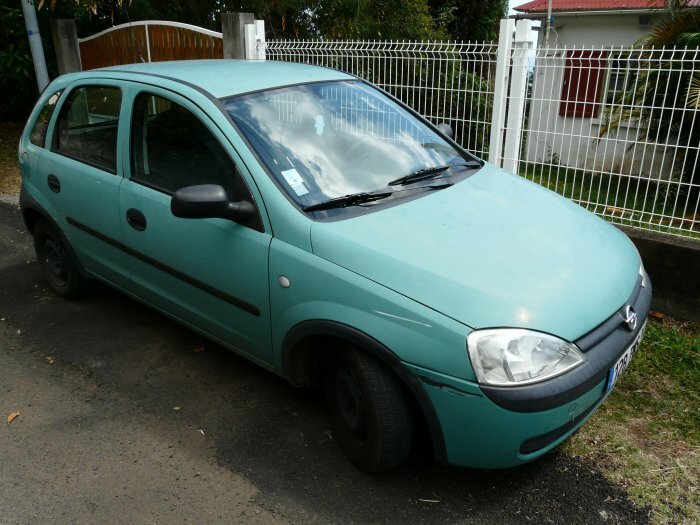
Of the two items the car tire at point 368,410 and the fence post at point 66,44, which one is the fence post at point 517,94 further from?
the fence post at point 66,44

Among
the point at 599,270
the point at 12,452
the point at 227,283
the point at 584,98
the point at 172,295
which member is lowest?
the point at 12,452

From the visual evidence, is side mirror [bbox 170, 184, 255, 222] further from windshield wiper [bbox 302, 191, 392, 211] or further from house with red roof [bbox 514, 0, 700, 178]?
house with red roof [bbox 514, 0, 700, 178]

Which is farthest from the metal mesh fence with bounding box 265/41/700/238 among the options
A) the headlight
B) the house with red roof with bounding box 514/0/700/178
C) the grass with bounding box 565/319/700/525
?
the headlight

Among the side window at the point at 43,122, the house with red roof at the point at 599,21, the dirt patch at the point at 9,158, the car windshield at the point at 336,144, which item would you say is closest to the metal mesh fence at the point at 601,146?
the car windshield at the point at 336,144

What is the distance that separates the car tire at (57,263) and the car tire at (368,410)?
2.49m

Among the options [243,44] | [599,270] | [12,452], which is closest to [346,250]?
[599,270]

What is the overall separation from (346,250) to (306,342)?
52 cm

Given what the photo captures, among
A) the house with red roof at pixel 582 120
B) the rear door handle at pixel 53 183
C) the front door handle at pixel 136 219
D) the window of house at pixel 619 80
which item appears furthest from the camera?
the house with red roof at pixel 582 120

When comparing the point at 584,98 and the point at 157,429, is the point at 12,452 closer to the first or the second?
the point at 157,429

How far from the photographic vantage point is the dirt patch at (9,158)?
8.11m

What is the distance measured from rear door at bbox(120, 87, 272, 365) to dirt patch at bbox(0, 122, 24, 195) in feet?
17.7

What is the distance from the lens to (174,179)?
10.7 feet

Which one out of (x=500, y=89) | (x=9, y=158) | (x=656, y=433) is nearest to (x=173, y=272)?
(x=656, y=433)

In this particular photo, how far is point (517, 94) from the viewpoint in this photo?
484 cm
